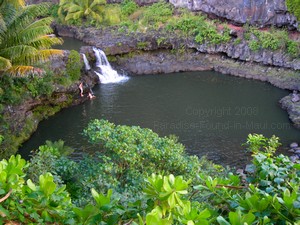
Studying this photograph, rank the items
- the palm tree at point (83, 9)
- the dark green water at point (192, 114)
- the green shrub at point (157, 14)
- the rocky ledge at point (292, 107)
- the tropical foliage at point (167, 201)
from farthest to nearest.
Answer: the palm tree at point (83, 9) < the green shrub at point (157, 14) < the rocky ledge at point (292, 107) < the dark green water at point (192, 114) < the tropical foliage at point (167, 201)

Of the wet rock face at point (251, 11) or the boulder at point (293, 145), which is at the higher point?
the wet rock face at point (251, 11)

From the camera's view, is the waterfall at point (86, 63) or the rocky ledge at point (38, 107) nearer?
the rocky ledge at point (38, 107)

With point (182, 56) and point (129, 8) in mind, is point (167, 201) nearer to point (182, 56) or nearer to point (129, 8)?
point (182, 56)

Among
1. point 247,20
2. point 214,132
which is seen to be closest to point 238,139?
point 214,132

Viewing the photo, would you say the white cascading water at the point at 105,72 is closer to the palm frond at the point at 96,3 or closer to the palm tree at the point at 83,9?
the palm tree at the point at 83,9

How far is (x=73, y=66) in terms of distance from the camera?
21234mm

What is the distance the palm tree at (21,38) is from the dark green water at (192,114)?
4.04m

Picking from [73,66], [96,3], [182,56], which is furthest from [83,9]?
[73,66]

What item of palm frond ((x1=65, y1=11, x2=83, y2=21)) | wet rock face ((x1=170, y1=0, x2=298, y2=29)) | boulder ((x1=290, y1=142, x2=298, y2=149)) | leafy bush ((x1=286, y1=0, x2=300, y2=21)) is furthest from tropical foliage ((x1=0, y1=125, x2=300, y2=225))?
palm frond ((x1=65, y1=11, x2=83, y2=21))

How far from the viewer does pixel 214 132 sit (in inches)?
671

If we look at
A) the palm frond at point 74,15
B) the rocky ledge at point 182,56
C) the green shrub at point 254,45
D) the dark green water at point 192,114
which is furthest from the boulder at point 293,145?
the palm frond at point 74,15

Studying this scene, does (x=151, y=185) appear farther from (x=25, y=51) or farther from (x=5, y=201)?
(x=25, y=51)

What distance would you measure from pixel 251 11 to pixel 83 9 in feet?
46.4

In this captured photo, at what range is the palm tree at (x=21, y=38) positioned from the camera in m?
12.6
